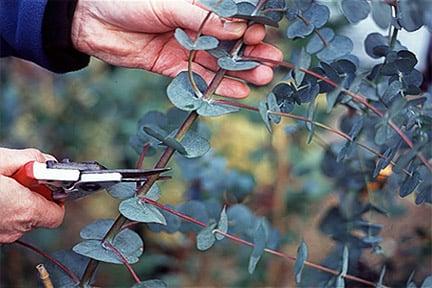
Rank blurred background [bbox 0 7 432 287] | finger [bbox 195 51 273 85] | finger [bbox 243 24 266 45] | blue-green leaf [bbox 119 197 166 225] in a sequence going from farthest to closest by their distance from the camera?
blurred background [bbox 0 7 432 287] → finger [bbox 195 51 273 85] → finger [bbox 243 24 266 45] → blue-green leaf [bbox 119 197 166 225]

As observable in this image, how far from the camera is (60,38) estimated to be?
1.34 m

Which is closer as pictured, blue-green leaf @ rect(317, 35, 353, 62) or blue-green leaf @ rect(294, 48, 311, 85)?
blue-green leaf @ rect(294, 48, 311, 85)

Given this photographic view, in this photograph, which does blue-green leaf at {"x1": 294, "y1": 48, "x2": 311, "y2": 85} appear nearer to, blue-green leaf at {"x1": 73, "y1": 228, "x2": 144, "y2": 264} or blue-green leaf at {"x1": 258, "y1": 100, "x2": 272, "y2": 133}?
blue-green leaf at {"x1": 258, "y1": 100, "x2": 272, "y2": 133}

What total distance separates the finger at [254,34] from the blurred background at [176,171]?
0.66 meters

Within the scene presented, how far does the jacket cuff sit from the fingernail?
36cm

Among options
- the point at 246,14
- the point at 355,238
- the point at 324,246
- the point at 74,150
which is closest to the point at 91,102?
the point at 74,150

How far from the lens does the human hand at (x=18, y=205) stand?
3.34ft

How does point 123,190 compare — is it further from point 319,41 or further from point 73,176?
point 319,41

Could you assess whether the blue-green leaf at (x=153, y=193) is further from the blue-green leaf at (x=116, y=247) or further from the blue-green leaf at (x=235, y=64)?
the blue-green leaf at (x=235, y=64)

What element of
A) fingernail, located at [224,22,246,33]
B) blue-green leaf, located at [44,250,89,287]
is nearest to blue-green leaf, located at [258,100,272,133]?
fingernail, located at [224,22,246,33]

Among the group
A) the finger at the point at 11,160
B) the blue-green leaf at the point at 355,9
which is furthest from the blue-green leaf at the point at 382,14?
the finger at the point at 11,160

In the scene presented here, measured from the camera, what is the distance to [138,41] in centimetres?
133

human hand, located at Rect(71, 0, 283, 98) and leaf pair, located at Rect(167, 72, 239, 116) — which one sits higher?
leaf pair, located at Rect(167, 72, 239, 116)

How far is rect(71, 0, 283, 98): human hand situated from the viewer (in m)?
1.12
